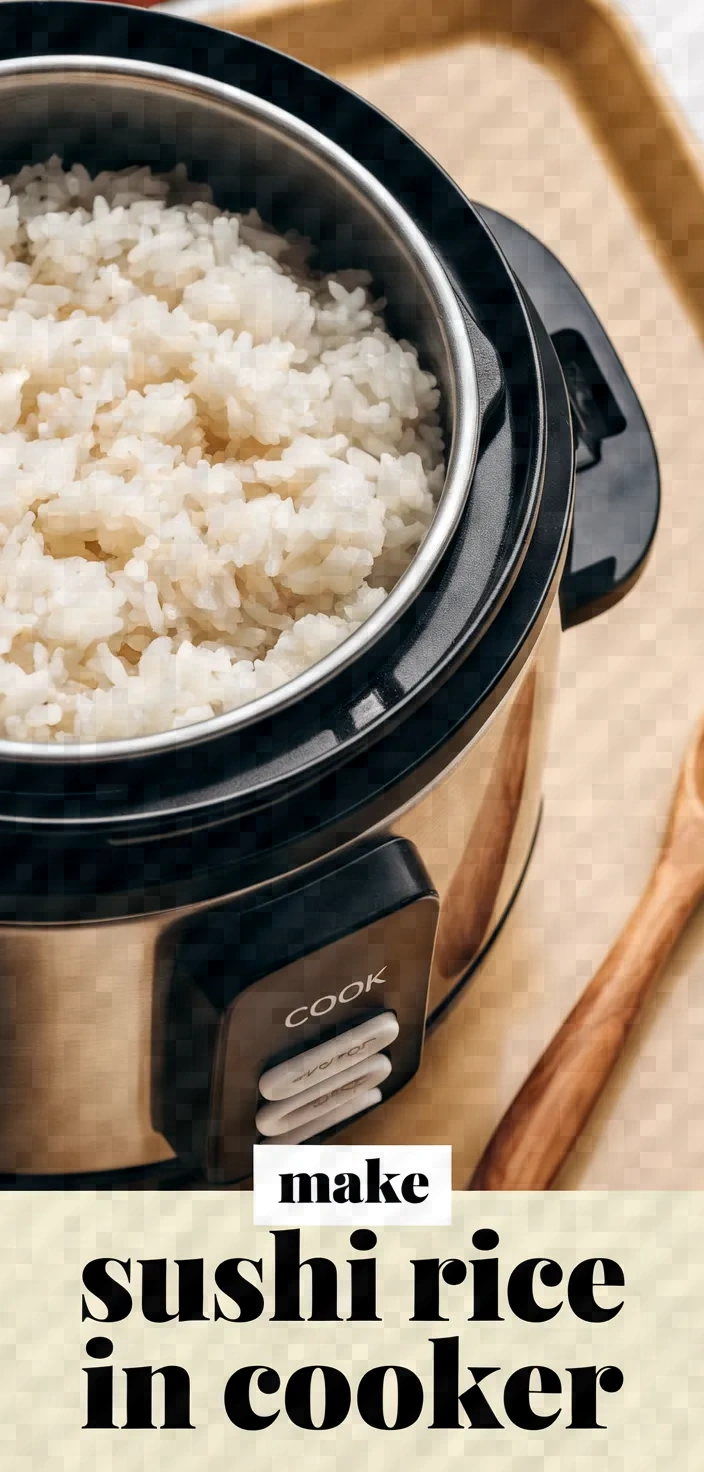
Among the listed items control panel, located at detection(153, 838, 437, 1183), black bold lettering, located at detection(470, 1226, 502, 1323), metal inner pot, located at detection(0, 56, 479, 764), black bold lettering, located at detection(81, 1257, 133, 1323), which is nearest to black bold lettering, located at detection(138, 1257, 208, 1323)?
black bold lettering, located at detection(81, 1257, 133, 1323)

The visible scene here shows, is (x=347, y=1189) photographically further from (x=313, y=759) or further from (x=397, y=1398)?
(x=313, y=759)

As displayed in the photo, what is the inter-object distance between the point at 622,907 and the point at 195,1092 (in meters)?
0.60

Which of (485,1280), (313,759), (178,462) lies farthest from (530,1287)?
(178,462)

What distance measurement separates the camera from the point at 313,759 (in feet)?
3.20

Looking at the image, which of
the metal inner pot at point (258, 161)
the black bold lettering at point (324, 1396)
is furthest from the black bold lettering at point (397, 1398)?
the metal inner pot at point (258, 161)

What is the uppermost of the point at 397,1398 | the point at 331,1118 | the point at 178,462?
the point at 178,462

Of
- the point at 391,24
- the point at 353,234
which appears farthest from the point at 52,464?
the point at 391,24

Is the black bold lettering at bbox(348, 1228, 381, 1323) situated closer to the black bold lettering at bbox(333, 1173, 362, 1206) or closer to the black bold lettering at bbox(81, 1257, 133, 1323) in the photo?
the black bold lettering at bbox(333, 1173, 362, 1206)

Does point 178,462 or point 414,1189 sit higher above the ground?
point 178,462

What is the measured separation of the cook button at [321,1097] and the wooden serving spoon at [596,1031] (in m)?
0.19

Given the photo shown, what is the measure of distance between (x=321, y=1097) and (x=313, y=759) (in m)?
0.40

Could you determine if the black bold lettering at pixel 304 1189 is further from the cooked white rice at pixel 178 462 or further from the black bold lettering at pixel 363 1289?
the cooked white rice at pixel 178 462

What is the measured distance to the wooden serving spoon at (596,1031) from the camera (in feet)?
4.50

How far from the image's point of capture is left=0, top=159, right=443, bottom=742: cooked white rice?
1.10 metres
